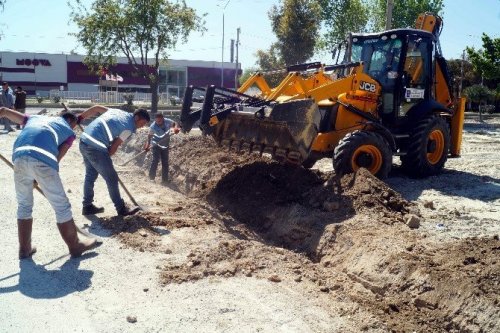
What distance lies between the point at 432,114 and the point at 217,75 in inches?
1782

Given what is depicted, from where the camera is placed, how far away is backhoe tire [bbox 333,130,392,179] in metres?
8.39

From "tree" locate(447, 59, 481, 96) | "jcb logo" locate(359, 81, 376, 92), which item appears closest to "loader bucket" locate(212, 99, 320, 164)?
"jcb logo" locate(359, 81, 376, 92)

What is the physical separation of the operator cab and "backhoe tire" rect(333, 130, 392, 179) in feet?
4.40

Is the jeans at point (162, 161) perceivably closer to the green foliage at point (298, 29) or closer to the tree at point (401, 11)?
the green foliage at point (298, 29)

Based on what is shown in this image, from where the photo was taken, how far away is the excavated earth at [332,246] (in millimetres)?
4844

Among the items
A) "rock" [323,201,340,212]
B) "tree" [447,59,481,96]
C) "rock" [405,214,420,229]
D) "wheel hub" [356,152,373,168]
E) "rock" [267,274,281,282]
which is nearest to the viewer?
"rock" [267,274,281,282]

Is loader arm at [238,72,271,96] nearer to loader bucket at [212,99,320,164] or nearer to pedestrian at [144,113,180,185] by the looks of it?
loader bucket at [212,99,320,164]

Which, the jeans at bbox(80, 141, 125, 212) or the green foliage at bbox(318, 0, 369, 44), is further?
the green foliage at bbox(318, 0, 369, 44)

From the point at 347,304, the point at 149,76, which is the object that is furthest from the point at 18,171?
the point at 149,76

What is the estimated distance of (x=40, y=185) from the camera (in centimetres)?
568

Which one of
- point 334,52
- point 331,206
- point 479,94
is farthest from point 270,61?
point 331,206

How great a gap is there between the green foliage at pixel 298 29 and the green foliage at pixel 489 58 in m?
9.08

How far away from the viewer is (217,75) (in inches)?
2137

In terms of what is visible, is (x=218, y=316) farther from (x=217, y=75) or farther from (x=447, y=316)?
(x=217, y=75)
